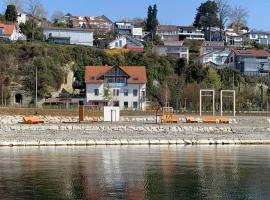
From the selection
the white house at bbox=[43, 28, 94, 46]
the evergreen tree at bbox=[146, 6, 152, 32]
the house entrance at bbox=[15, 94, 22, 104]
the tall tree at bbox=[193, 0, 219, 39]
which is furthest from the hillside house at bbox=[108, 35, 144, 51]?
the house entrance at bbox=[15, 94, 22, 104]

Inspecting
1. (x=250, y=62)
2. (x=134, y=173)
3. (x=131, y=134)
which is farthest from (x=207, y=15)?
(x=134, y=173)

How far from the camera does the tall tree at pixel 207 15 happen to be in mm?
134375

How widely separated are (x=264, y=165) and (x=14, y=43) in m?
70.8

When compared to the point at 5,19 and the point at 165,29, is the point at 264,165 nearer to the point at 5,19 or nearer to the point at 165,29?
the point at 5,19

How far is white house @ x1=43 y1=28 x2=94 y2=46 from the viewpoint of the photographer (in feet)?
344

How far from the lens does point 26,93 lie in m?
81.6

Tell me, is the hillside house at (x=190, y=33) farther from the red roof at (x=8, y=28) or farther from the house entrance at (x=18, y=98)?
the house entrance at (x=18, y=98)

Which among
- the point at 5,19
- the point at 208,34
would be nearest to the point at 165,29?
the point at 208,34

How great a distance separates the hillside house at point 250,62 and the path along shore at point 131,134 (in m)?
67.4

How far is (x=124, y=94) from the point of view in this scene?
8231 centimetres

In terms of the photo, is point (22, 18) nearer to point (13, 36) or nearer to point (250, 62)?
point (13, 36)

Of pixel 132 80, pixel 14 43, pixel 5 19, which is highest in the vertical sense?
pixel 5 19

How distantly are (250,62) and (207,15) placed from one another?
94.3 ft

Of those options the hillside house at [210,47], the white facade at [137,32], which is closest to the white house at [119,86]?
the hillside house at [210,47]
